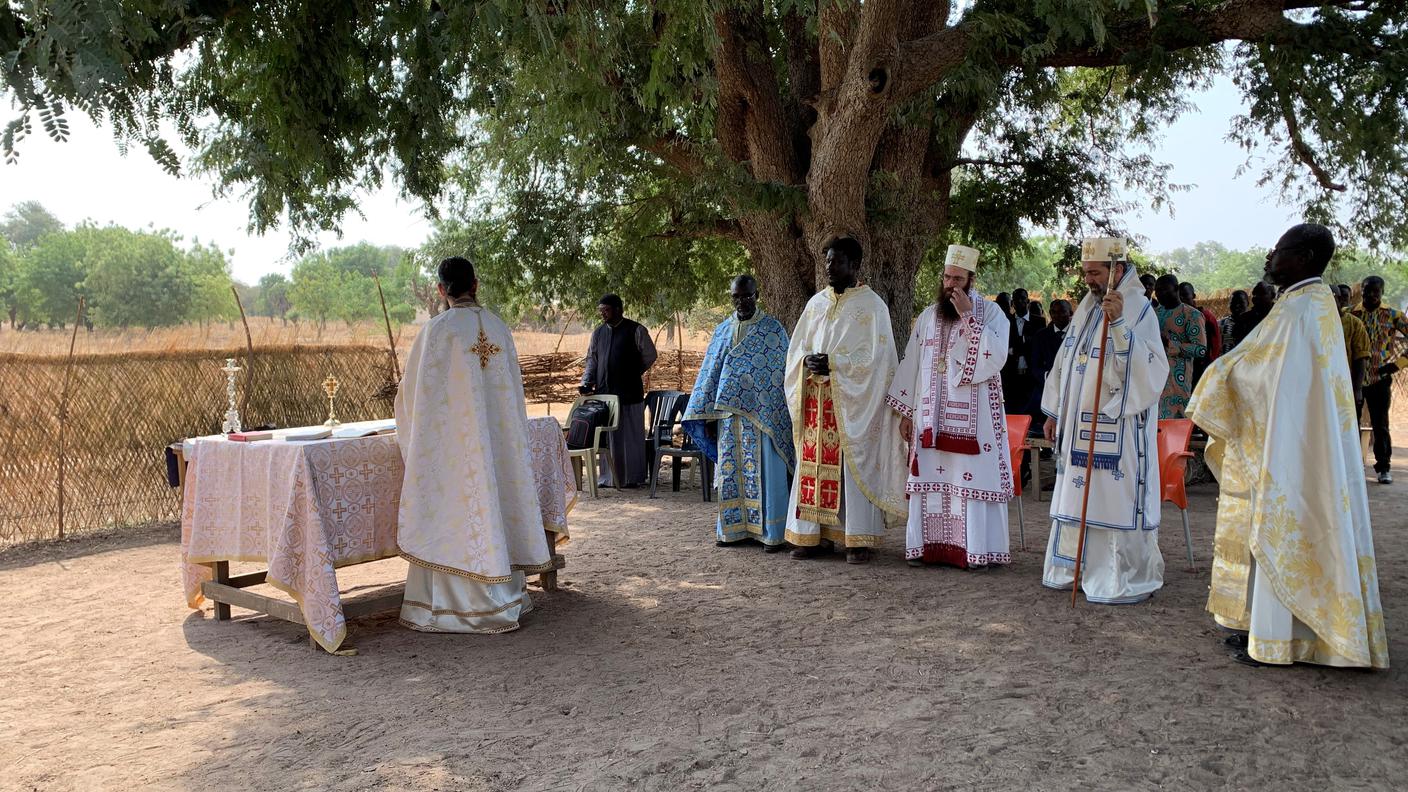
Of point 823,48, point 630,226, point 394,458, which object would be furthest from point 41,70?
point 630,226

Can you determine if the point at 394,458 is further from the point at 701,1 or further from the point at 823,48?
the point at 823,48

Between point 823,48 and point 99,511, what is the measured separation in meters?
7.42

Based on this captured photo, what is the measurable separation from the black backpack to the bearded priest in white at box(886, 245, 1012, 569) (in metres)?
4.40

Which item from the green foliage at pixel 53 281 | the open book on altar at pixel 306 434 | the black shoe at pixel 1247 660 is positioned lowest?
the black shoe at pixel 1247 660

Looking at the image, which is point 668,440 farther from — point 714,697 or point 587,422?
point 714,697

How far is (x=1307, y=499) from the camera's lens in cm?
460

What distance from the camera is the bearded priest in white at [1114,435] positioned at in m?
5.96

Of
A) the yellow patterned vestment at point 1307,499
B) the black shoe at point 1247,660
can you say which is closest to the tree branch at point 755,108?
the yellow patterned vestment at point 1307,499

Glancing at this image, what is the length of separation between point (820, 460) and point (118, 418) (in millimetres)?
6199

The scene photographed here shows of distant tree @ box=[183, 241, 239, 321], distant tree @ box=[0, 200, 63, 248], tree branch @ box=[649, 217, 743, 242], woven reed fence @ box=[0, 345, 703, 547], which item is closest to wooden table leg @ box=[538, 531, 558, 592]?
woven reed fence @ box=[0, 345, 703, 547]

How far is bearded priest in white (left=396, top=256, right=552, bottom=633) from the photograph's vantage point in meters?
5.50

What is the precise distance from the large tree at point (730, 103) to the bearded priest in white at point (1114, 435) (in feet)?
5.23

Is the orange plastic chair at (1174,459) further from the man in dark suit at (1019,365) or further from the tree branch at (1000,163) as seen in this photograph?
the tree branch at (1000,163)

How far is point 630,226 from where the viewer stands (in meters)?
13.1
